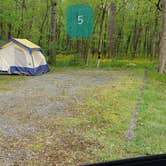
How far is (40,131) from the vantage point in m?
4.64

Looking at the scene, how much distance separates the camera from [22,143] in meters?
4.09

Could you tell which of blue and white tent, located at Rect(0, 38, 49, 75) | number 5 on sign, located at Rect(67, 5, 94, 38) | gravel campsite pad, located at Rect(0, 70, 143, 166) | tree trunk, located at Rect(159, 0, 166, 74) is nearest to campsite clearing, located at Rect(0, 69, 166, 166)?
gravel campsite pad, located at Rect(0, 70, 143, 166)

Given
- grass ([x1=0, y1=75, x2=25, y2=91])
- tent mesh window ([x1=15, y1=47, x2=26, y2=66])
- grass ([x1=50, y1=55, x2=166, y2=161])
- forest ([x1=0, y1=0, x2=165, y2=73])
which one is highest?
forest ([x1=0, y1=0, x2=165, y2=73])

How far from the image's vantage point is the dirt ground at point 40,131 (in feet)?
12.1

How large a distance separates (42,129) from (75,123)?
2.11 feet

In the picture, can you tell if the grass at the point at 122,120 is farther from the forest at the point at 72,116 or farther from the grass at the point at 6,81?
the grass at the point at 6,81

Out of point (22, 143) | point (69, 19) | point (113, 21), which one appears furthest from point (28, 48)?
point (113, 21)

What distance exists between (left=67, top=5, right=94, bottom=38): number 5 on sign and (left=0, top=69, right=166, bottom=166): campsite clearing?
25.9 ft

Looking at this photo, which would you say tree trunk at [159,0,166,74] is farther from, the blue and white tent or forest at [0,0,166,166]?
the blue and white tent

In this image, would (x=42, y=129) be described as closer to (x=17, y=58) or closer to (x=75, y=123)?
(x=75, y=123)

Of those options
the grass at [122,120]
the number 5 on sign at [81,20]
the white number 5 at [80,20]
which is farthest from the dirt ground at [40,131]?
the number 5 on sign at [81,20]

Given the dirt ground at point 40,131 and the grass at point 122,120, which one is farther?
the grass at point 122,120

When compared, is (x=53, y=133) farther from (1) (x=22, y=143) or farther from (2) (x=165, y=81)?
(2) (x=165, y=81)

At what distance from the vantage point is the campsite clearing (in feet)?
12.5
